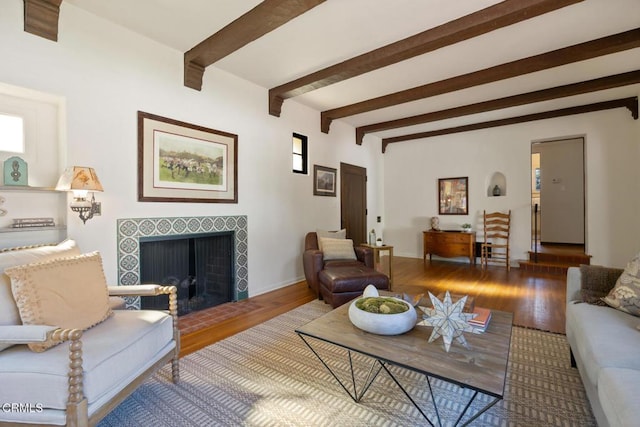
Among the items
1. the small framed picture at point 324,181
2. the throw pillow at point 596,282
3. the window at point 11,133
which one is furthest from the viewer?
the small framed picture at point 324,181

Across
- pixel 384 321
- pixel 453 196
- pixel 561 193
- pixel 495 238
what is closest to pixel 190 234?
pixel 384 321

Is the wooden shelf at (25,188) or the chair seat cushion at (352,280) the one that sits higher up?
the wooden shelf at (25,188)

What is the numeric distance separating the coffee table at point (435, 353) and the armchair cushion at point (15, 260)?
1.40 metres

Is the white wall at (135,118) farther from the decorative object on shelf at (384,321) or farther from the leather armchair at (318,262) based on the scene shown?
the decorative object on shelf at (384,321)

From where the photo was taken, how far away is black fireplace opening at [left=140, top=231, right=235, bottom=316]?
3.01m

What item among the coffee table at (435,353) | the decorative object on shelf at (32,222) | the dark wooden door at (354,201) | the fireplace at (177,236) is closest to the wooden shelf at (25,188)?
the decorative object on shelf at (32,222)

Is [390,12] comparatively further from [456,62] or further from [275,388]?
[275,388]

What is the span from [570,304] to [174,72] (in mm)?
4129

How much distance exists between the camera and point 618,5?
2.49m

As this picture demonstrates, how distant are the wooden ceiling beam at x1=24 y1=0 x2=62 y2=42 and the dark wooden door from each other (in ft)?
14.1

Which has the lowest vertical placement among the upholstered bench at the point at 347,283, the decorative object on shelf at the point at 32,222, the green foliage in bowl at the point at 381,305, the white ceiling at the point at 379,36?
the upholstered bench at the point at 347,283

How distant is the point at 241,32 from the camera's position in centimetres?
262

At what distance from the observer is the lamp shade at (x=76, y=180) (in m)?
2.22

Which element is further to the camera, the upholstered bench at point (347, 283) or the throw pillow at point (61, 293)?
the upholstered bench at point (347, 283)
